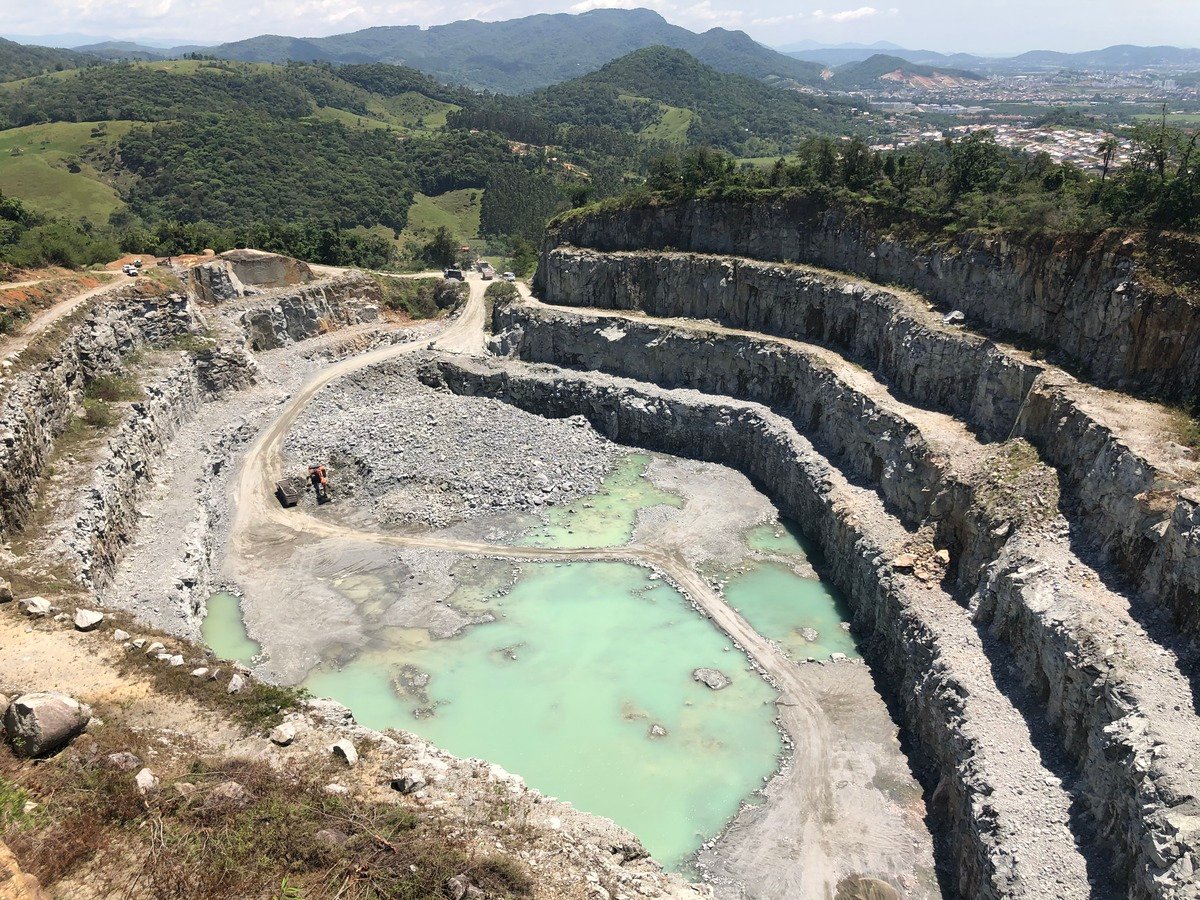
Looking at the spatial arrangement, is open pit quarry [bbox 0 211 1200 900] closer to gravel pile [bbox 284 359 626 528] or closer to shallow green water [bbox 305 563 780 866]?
shallow green water [bbox 305 563 780 866]

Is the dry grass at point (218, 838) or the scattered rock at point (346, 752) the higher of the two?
the dry grass at point (218, 838)

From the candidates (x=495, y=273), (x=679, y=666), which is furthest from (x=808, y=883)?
(x=495, y=273)

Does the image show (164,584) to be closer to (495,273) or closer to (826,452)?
(826,452)

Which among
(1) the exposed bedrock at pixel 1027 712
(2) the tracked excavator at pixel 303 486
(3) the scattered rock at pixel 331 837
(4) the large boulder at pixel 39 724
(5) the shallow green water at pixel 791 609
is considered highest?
(4) the large boulder at pixel 39 724

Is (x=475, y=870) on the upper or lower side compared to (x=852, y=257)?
lower

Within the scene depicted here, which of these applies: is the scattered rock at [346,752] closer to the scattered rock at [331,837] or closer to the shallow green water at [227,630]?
the scattered rock at [331,837]

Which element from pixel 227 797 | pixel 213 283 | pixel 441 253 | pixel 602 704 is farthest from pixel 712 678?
pixel 441 253

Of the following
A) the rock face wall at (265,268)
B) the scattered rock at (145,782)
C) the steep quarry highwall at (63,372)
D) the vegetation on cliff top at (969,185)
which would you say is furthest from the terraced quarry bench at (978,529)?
the steep quarry highwall at (63,372)
